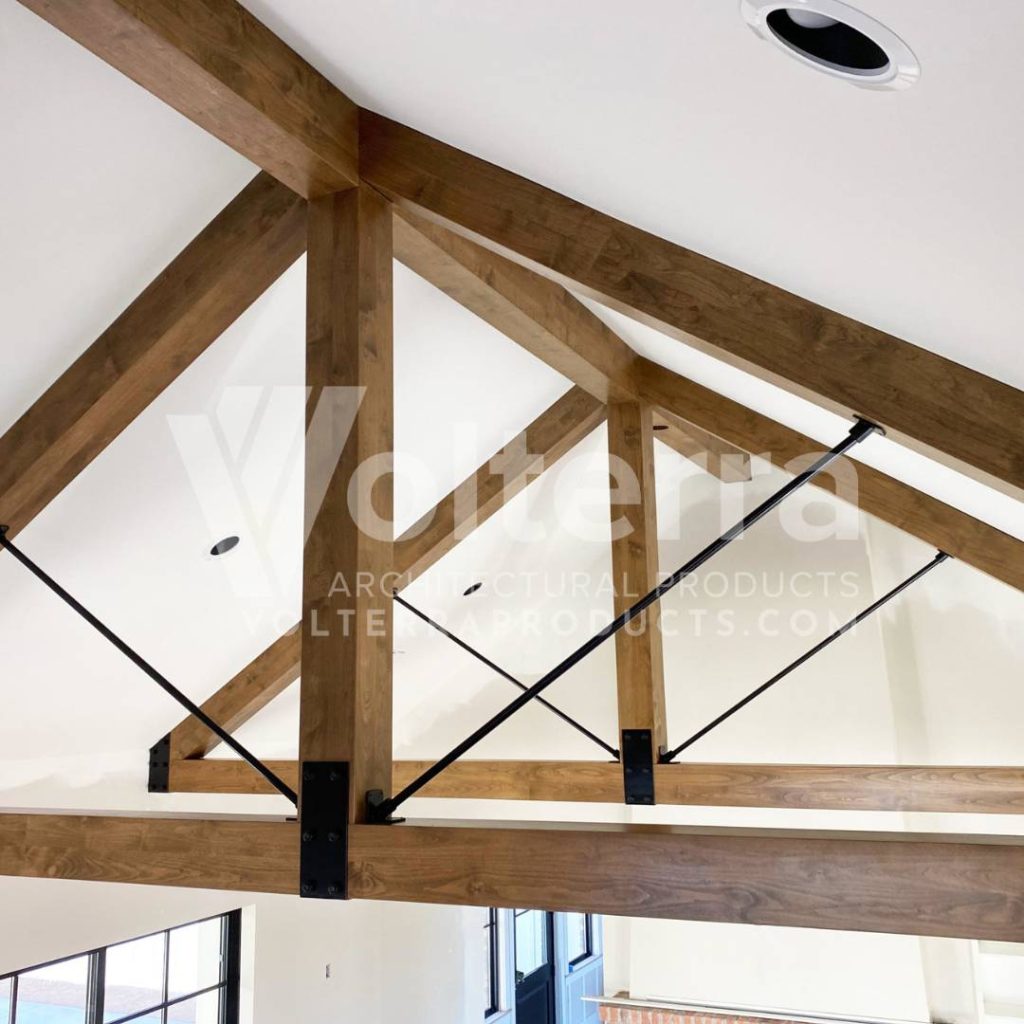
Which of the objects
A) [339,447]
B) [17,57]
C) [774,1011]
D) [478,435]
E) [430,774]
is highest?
[478,435]

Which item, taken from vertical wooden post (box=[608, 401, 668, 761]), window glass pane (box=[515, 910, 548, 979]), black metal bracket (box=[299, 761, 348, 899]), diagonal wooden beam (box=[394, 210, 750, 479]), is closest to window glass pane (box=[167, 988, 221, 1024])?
vertical wooden post (box=[608, 401, 668, 761])

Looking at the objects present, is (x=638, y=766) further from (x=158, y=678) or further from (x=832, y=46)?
(x=832, y=46)

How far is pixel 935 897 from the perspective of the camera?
204 cm

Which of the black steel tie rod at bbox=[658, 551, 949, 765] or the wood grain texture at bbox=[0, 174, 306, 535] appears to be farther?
the black steel tie rod at bbox=[658, 551, 949, 765]

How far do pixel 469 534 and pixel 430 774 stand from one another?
3162mm

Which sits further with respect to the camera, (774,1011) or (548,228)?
(774,1011)

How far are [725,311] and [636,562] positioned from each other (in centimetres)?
262

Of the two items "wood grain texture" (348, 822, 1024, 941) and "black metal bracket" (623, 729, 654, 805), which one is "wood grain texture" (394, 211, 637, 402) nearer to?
"black metal bracket" (623, 729, 654, 805)

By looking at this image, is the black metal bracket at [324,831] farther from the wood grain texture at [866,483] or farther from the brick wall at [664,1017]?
the brick wall at [664,1017]

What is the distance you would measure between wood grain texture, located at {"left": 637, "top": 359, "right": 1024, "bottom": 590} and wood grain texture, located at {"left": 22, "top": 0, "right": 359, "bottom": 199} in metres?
2.57

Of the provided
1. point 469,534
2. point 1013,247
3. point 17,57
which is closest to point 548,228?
point 1013,247

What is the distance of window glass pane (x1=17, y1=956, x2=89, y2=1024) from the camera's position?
16.2 feet

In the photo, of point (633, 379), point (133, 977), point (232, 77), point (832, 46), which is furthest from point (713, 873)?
point (133, 977)

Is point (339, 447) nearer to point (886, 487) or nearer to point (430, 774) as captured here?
point (430, 774)
